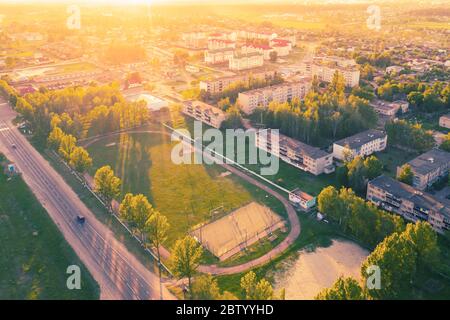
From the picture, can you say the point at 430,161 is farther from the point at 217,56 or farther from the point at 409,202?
the point at 217,56

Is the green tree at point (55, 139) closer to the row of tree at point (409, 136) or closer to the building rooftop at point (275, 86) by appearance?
the building rooftop at point (275, 86)

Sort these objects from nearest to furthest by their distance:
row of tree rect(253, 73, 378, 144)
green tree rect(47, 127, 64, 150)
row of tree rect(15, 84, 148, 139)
Answer: green tree rect(47, 127, 64, 150) < row of tree rect(253, 73, 378, 144) < row of tree rect(15, 84, 148, 139)

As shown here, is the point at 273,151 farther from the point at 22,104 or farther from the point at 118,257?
the point at 22,104

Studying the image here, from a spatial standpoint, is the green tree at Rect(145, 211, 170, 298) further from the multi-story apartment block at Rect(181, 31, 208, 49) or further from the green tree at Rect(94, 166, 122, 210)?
the multi-story apartment block at Rect(181, 31, 208, 49)

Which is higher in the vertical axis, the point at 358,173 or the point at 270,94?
the point at 270,94

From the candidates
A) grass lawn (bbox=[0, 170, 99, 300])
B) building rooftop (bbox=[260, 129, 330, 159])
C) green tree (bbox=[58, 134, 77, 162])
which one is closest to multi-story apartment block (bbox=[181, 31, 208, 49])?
building rooftop (bbox=[260, 129, 330, 159])

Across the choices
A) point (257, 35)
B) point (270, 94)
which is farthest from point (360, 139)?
point (257, 35)
